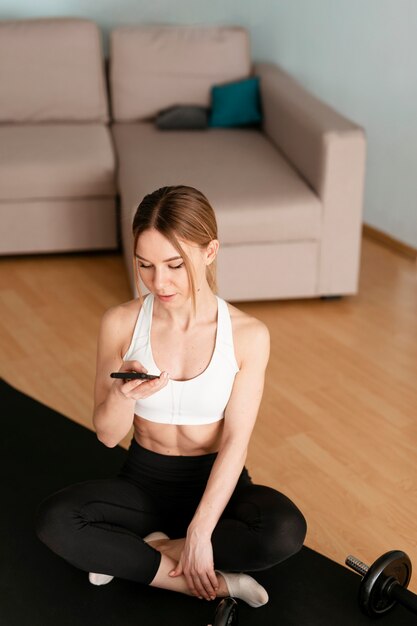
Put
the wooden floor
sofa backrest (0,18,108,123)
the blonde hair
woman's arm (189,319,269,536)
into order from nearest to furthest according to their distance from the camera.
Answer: the blonde hair, woman's arm (189,319,269,536), the wooden floor, sofa backrest (0,18,108,123)

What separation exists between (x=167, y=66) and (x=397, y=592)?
2.80 metres

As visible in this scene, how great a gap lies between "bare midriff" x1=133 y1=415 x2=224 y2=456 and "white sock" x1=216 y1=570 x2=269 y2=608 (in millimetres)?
244

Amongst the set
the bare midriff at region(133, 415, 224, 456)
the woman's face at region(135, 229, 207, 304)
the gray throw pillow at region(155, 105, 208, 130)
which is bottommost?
the bare midriff at region(133, 415, 224, 456)

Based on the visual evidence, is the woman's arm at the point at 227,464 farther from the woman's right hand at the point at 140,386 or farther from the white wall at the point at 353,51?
the white wall at the point at 353,51

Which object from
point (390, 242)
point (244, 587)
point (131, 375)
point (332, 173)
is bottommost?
point (390, 242)

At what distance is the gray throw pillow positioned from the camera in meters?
3.84

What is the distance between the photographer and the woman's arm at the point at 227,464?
1667 millimetres

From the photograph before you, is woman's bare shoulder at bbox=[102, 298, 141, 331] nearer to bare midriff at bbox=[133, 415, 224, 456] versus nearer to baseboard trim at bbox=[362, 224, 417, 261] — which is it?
bare midriff at bbox=[133, 415, 224, 456]

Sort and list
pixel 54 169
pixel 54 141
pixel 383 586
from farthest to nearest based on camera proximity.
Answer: pixel 54 141, pixel 54 169, pixel 383 586

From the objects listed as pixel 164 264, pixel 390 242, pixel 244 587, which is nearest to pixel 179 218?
pixel 164 264

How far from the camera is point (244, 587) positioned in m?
1.75

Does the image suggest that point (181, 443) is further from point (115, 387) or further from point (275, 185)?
point (275, 185)

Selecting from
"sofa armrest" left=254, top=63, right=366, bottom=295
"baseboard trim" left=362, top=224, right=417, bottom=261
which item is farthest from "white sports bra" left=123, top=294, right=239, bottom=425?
"baseboard trim" left=362, top=224, right=417, bottom=261

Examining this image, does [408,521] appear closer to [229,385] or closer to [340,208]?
[229,385]
